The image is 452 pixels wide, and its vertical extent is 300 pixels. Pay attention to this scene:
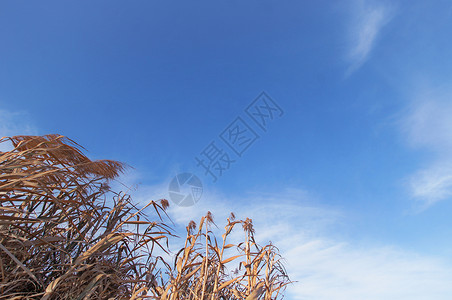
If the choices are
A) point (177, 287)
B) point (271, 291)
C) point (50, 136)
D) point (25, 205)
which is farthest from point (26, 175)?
point (271, 291)

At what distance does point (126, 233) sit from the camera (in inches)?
73.7

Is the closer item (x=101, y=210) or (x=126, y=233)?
(x=126, y=233)

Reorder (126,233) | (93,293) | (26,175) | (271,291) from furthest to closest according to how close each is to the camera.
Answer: (271,291) < (126,233) < (93,293) < (26,175)

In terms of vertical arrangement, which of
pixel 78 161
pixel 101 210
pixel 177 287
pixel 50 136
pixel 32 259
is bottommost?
pixel 177 287

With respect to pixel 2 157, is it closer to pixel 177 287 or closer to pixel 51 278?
pixel 51 278

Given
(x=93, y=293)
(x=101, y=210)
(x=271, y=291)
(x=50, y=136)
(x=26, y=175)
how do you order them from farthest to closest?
1. (x=50, y=136)
2. (x=101, y=210)
3. (x=271, y=291)
4. (x=93, y=293)
5. (x=26, y=175)

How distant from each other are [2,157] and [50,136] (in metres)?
0.91

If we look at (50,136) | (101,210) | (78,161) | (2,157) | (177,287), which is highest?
(50,136)

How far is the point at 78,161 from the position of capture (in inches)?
85.8

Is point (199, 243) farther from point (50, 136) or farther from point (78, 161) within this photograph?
point (50, 136)

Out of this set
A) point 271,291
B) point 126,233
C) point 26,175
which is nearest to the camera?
point 26,175

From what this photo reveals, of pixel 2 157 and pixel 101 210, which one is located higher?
pixel 101 210

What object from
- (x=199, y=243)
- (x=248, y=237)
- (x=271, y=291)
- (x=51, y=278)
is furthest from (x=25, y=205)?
(x=271, y=291)

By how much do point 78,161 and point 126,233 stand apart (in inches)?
25.6
